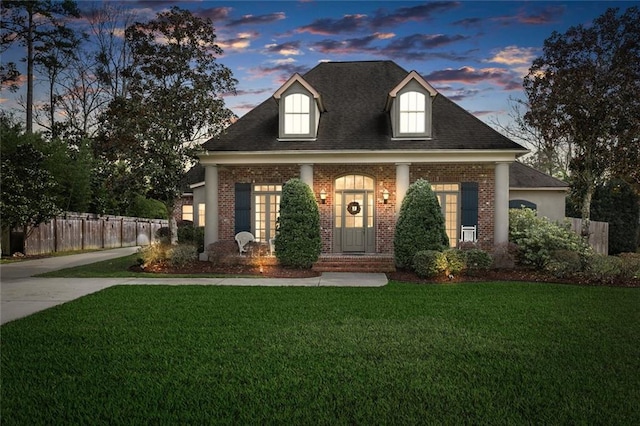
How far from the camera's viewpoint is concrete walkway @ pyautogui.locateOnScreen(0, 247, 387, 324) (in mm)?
8328

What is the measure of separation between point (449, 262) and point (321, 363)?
7.80m

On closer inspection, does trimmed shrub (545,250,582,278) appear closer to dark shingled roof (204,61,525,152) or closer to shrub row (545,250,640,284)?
shrub row (545,250,640,284)

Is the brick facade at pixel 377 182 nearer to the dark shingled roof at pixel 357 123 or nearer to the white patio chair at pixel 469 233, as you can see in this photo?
the white patio chair at pixel 469 233

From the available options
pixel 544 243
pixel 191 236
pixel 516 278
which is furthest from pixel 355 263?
pixel 191 236

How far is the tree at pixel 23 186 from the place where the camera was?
15.7m

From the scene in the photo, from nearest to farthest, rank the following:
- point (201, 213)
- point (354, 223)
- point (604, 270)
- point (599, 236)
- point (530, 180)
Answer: point (604, 270) < point (354, 223) < point (599, 236) < point (201, 213) < point (530, 180)

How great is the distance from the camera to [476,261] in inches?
485

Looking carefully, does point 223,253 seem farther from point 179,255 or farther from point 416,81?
point 416,81

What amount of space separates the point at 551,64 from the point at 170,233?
1544cm

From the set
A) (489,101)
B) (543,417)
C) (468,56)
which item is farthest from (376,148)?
(543,417)

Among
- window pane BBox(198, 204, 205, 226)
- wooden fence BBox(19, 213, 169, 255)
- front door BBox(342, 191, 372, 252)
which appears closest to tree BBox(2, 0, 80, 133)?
wooden fence BBox(19, 213, 169, 255)

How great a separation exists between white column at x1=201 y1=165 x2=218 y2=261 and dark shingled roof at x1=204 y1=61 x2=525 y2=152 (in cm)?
88

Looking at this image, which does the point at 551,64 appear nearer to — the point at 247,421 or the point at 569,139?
the point at 569,139

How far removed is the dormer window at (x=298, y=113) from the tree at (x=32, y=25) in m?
16.5
